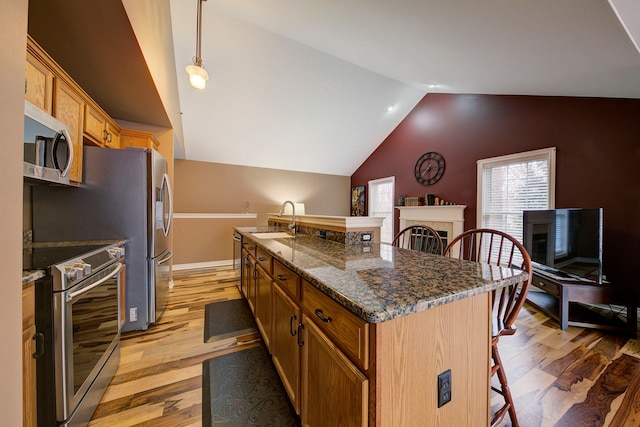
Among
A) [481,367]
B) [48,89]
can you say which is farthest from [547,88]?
[48,89]

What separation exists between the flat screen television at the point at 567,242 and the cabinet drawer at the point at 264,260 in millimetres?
3097

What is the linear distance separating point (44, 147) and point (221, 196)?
3.71 m

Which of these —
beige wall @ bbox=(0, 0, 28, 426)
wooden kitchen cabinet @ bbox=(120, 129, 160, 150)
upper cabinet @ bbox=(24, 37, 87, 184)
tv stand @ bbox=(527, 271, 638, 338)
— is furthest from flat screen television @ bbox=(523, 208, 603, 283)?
wooden kitchen cabinet @ bbox=(120, 129, 160, 150)

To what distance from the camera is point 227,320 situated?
2.31 m

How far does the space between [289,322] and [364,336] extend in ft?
2.17

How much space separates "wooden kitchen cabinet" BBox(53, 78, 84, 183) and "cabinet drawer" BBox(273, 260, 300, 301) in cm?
167

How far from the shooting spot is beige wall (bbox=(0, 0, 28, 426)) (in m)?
0.50

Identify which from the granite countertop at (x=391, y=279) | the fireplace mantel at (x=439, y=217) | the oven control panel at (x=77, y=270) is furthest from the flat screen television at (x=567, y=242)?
the oven control panel at (x=77, y=270)

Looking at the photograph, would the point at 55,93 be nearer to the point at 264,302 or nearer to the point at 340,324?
the point at 264,302

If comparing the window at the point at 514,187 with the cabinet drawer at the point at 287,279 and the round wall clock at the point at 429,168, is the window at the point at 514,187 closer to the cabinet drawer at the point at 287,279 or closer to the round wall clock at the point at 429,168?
the round wall clock at the point at 429,168

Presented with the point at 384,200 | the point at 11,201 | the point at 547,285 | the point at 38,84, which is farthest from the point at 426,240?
the point at 384,200

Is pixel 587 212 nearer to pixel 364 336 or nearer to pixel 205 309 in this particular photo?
pixel 364 336

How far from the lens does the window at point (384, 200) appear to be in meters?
5.43

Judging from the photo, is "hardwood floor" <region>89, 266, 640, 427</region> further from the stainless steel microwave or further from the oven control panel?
the stainless steel microwave
